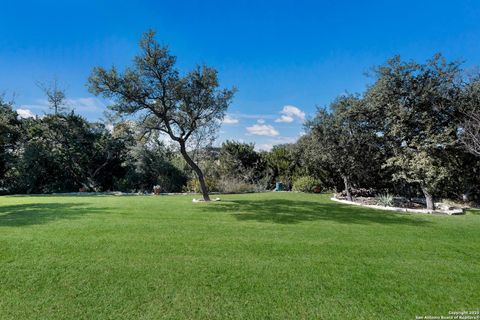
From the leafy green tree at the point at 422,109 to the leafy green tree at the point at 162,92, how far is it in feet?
21.3

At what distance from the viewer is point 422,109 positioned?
33.0ft

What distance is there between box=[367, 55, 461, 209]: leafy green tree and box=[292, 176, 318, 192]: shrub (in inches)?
250

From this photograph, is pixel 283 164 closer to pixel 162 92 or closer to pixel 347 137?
pixel 347 137

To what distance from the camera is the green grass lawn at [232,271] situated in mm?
2742

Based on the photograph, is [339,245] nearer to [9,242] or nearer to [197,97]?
[9,242]

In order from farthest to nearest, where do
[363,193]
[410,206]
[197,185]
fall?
[197,185]
[363,193]
[410,206]

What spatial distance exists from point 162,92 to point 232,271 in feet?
27.4

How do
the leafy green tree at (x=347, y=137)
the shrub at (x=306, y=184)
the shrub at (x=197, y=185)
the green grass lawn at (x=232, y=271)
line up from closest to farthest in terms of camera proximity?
the green grass lawn at (x=232, y=271), the leafy green tree at (x=347, y=137), the shrub at (x=306, y=184), the shrub at (x=197, y=185)

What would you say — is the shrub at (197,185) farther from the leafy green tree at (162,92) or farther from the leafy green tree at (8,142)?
the leafy green tree at (8,142)

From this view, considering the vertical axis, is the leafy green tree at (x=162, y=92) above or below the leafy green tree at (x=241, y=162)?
above

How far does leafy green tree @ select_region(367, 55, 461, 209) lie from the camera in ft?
31.4

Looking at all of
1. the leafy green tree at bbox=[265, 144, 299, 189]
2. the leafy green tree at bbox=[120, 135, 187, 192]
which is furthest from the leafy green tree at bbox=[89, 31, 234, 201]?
the leafy green tree at bbox=[265, 144, 299, 189]

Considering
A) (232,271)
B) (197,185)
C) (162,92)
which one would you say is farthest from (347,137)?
(232,271)

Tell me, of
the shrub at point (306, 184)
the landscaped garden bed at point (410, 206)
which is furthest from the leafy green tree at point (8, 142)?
the landscaped garden bed at point (410, 206)
